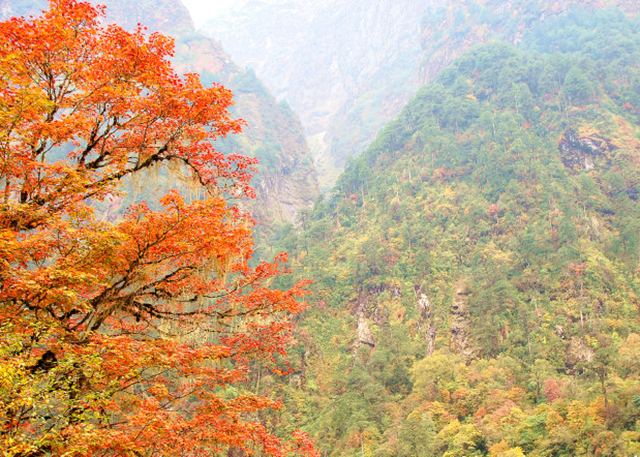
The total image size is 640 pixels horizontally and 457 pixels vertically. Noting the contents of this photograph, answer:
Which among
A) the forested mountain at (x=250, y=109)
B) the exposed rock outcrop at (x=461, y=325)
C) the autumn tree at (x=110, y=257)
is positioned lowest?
the autumn tree at (x=110, y=257)

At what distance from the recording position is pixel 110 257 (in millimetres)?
6199

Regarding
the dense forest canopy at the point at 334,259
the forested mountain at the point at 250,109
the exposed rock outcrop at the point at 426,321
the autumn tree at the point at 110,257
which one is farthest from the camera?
the forested mountain at the point at 250,109

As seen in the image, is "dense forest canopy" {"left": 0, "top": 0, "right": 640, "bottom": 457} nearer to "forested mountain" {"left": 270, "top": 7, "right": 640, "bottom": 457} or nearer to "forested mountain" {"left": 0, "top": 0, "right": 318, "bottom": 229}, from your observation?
"forested mountain" {"left": 270, "top": 7, "right": 640, "bottom": 457}

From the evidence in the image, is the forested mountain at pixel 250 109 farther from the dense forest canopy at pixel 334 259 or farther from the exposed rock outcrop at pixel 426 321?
the exposed rock outcrop at pixel 426 321

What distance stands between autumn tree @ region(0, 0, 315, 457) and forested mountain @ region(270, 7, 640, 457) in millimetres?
20721

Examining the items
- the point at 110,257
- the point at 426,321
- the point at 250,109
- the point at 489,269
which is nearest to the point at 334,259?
the point at 426,321

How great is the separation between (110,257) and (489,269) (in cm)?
3957

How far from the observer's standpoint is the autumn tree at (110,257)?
198 inches

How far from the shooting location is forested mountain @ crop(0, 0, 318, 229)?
90938 millimetres

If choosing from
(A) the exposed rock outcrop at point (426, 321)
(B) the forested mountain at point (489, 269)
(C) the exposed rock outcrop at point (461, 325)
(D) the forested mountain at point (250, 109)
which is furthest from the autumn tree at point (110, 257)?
(D) the forested mountain at point (250, 109)

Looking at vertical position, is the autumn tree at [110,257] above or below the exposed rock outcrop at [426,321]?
below

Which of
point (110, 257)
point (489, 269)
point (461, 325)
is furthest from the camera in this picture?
point (489, 269)

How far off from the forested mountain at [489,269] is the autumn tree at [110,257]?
2072 centimetres

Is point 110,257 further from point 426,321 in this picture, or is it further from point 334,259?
point 334,259
